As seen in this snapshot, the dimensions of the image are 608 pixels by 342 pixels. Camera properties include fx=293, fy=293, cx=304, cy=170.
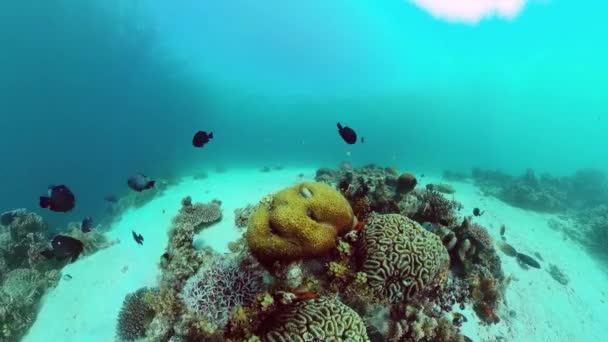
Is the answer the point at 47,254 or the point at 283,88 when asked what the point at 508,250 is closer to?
the point at 47,254

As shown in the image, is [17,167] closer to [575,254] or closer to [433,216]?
[433,216]

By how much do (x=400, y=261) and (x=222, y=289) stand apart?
2.82m

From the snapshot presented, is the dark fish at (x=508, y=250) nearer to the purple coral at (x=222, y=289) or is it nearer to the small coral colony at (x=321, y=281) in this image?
the small coral colony at (x=321, y=281)

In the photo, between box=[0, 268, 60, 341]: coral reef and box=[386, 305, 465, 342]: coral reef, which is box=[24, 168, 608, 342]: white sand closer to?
box=[0, 268, 60, 341]: coral reef

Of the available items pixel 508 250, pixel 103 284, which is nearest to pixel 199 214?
pixel 103 284

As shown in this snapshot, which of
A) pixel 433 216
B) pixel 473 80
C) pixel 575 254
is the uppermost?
pixel 473 80

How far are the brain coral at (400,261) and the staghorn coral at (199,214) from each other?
600 centimetres

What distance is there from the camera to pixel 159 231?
1248cm

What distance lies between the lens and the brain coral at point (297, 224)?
176 inches

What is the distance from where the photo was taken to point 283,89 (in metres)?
138

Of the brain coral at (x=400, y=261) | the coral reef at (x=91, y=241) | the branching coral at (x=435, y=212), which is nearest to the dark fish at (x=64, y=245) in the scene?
the brain coral at (x=400, y=261)

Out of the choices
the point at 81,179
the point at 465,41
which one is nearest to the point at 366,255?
the point at 81,179

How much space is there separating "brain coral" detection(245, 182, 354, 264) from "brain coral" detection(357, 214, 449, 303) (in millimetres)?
637

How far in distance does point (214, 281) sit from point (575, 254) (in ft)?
64.2
